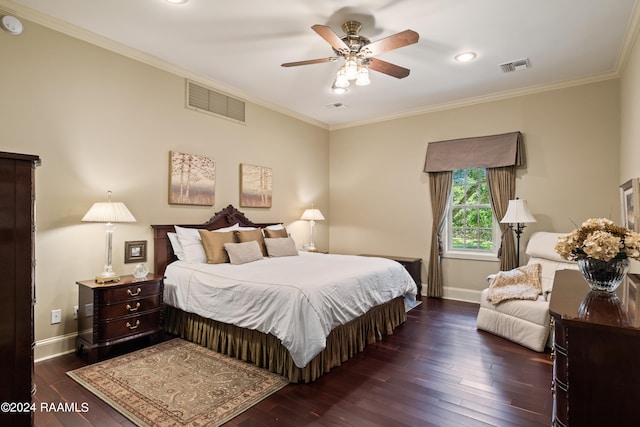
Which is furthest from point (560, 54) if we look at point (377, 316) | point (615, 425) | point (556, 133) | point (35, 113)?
point (35, 113)

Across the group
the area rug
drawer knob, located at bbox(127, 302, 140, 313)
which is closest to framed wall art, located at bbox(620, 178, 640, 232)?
the area rug

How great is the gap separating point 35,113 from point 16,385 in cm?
257

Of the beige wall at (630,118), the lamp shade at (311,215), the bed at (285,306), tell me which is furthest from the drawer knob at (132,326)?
the beige wall at (630,118)

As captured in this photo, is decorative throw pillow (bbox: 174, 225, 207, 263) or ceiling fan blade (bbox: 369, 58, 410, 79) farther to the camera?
decorative throw pillow (bbox: 174, 225, 207, 263)

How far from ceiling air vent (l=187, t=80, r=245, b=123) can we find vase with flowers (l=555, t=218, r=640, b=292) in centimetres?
402

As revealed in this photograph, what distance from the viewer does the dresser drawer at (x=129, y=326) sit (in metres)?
2.86

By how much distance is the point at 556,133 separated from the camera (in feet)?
14.2

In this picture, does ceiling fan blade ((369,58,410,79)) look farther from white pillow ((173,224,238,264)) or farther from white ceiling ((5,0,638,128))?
white pillow ((173,224,238,264))

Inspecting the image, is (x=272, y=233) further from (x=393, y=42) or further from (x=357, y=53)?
(x=393, y=42)

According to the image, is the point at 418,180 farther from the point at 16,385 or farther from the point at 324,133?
the point at 16,385

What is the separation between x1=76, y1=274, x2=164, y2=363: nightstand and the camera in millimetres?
2840

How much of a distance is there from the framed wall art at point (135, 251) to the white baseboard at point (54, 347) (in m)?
0.82

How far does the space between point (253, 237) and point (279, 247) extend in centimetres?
37

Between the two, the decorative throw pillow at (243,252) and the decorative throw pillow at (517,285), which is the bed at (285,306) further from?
the decorative throw pillow at (517,285)
